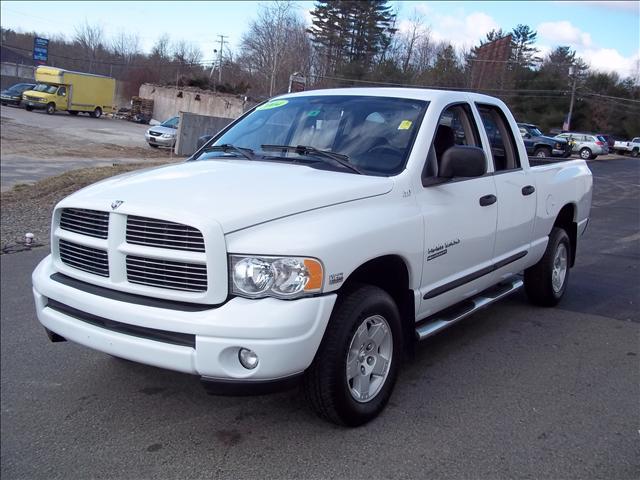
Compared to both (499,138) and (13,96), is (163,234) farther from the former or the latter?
(13,96)

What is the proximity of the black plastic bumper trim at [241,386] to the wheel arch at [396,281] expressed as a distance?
31.0 inches

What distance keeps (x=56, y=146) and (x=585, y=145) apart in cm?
2090

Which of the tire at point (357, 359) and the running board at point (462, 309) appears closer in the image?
the tire at point (357, 359)

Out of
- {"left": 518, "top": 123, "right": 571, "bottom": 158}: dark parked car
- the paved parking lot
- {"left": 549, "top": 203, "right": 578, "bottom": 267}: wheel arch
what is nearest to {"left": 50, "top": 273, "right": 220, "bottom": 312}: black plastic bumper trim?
{"left": 549, "top": 203, "right": 578, "bottom": 267}: wheel arch

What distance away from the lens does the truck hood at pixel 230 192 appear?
10.4 ft

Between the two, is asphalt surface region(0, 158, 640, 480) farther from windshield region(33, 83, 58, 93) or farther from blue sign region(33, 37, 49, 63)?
blue sign region(33, 37, 49, 63)

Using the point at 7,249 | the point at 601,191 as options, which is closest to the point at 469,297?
the point at 7,249

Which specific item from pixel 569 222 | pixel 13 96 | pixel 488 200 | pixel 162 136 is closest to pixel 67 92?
pixel 13 96

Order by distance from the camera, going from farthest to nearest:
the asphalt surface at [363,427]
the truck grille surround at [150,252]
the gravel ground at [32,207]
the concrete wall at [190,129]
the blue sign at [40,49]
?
the blue sign at [40,49] < the concrete wall at [190,129] < the gravel ground at [32,207] < the asphalt surface at [363,427] < the truck grille surround at [150,252]

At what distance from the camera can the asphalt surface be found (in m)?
3.23

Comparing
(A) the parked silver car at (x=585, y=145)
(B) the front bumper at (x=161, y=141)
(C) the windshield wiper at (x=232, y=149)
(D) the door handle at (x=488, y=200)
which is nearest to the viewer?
(C) the windshield wiper at (x=232, y=149)

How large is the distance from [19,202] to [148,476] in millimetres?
10081

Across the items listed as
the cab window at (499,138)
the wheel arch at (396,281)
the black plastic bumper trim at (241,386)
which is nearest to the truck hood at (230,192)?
the wheel arch at (396,281)

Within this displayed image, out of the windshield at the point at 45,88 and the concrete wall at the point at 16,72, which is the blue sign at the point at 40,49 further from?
the windshield at the point at 45,88
